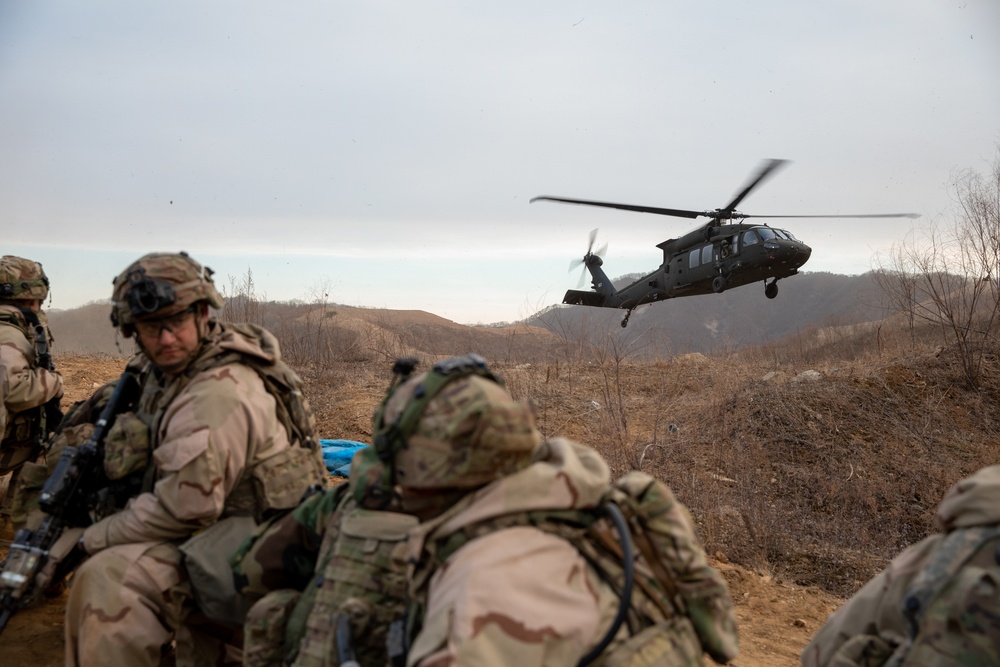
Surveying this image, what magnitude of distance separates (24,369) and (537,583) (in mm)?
3858

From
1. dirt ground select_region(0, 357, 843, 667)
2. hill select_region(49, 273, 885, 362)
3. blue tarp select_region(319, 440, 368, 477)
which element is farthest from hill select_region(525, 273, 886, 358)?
dirt ground select_region(0, 357, 843, 667)

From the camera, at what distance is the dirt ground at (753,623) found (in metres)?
3.45

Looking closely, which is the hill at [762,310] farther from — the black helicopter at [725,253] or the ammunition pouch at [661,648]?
the ammunition pouch at [661,648]

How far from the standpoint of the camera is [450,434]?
176 centimetres

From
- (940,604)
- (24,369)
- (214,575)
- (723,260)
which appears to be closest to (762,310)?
(723,260)

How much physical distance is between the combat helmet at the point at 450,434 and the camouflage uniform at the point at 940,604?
1031mm

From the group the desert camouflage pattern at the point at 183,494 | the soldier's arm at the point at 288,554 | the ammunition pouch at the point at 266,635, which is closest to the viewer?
the ammunition pouch at the point at 266,635

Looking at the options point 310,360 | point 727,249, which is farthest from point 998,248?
point 310,360

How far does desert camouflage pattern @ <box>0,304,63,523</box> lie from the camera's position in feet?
13.4

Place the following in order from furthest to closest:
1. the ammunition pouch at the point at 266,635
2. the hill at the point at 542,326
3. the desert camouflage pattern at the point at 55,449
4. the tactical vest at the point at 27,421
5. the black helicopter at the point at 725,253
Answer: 1. the black helicopter at the point at 725,253
2. the hill at the point at 542,326
3. the tactical vest at the point at 27,421
4. the desert camouflage pattern at the point at 55,449
5. the ammunition pouch at the point at 266,635

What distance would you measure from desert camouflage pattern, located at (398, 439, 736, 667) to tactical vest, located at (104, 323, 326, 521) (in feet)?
4.23

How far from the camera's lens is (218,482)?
2699 mm

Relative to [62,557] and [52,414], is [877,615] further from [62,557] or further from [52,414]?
[52,414]

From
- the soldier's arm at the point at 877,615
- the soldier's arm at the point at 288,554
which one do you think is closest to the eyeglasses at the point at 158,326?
the soldier's arm at the point at 288,554
